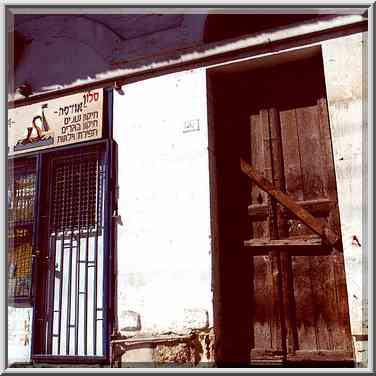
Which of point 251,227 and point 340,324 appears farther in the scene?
point 251,227

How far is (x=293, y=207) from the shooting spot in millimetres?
4609

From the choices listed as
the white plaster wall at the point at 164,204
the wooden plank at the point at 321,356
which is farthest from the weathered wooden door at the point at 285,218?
the white plaster wall at the point at 164,204

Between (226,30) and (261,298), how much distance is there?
3021mm

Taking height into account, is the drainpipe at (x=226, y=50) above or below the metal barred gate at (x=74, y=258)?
above

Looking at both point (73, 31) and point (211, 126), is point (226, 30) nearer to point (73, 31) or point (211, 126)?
point (211, 126)

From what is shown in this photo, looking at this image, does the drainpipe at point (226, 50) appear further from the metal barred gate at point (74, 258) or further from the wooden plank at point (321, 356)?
the wooden plank at point (321, 356)

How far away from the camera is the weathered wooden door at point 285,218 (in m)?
4.38

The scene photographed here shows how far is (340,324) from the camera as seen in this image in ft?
14.0

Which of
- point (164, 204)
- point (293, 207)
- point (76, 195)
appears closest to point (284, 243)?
point (293, 207)

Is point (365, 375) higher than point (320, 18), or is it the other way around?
point (320, 18)

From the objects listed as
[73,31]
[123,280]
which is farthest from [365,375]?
[73,31]

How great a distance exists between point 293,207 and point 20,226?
3.31m

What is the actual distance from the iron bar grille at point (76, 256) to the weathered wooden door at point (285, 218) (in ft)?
4.61

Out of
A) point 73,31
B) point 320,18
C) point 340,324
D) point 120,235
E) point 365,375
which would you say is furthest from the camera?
point 73,31
